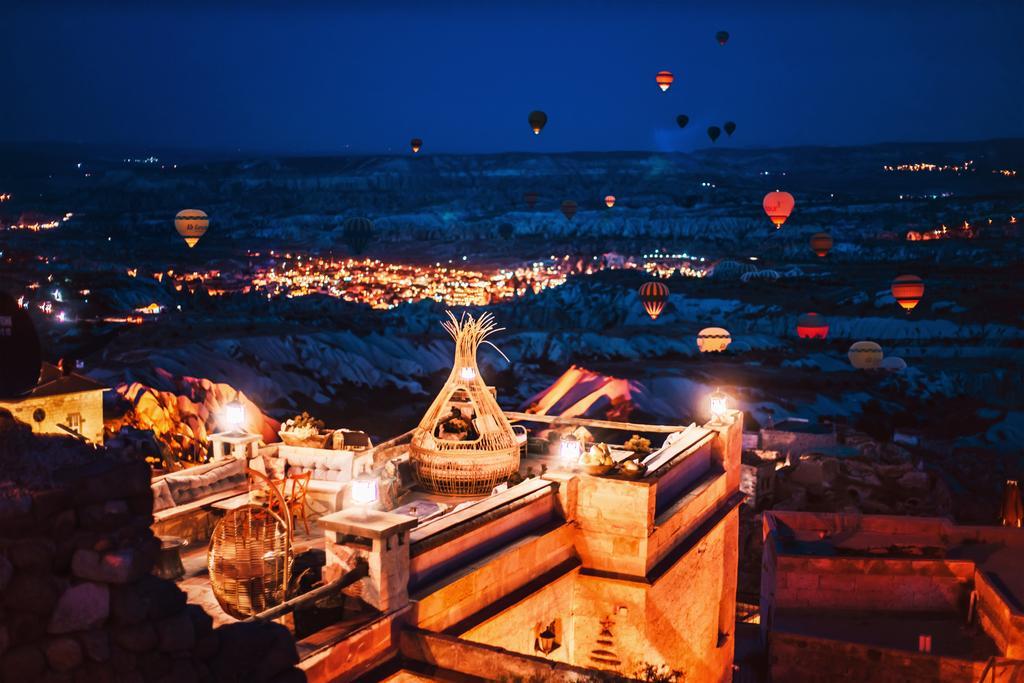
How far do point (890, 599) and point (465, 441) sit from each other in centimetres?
977

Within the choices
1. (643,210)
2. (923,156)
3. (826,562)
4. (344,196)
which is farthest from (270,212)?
(826,562)

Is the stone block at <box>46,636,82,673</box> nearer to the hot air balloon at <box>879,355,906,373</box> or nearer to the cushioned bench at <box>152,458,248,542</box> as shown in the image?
the cushioned bench at <box>152,458,248,542</box>

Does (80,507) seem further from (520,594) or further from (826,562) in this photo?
(826,562)

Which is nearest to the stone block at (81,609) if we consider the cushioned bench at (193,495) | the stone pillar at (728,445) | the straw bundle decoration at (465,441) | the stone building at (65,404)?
the cushioned bench at (193,495)

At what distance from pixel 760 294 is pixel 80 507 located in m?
84.3

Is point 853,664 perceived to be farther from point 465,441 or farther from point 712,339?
point 712,339

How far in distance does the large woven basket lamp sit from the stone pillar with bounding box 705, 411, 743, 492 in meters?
7.95

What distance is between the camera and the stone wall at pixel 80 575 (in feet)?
15.4

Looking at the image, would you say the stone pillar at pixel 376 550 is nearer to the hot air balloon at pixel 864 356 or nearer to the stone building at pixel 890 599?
the stone building at pixel 890 599

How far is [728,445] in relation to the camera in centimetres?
1407

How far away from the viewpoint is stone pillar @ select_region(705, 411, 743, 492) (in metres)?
14.0

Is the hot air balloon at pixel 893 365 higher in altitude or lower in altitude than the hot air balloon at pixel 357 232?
lower

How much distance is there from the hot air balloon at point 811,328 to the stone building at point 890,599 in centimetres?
4739

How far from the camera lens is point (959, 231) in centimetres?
12812
